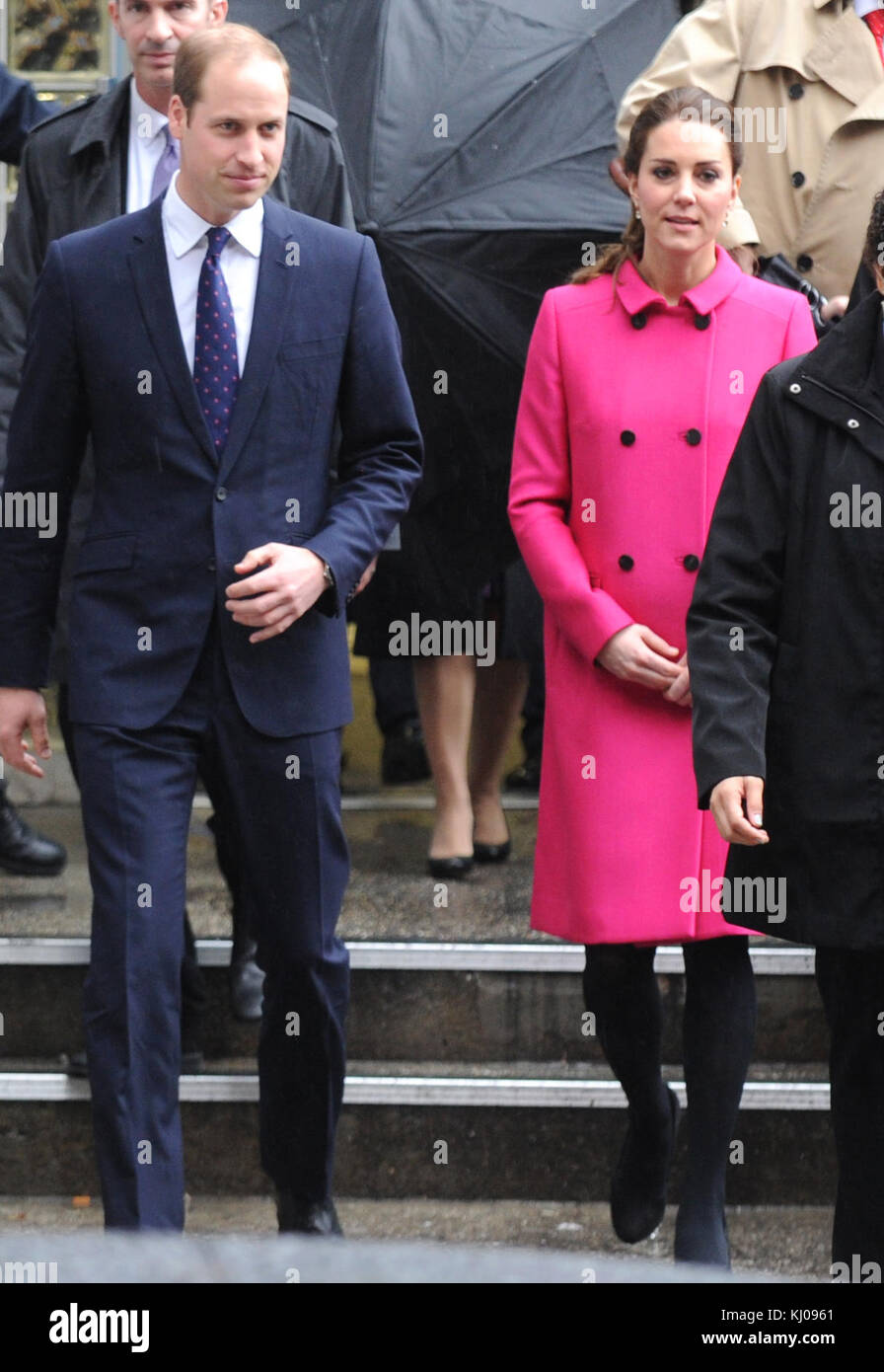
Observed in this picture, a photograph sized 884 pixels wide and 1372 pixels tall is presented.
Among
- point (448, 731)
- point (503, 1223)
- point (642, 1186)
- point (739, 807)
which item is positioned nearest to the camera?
point (739, 807)

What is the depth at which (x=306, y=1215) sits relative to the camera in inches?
147

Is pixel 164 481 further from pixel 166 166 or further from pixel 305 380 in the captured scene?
pixel 166 166

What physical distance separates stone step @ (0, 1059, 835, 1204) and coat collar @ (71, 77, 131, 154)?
1.79 meters

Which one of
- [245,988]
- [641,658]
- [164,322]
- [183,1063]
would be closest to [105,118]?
[164,322]

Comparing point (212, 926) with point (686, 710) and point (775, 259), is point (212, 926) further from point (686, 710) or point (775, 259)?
point (775, 259)

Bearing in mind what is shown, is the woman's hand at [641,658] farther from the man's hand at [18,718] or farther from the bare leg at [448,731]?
the bare leg at [448,731]

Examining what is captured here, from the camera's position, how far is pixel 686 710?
3814mm

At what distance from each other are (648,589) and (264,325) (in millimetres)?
820

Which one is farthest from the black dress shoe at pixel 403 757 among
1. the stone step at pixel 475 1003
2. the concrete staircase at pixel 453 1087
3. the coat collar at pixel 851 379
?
the coat collar at pixel 851 379

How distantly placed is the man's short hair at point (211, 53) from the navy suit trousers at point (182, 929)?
88 cm

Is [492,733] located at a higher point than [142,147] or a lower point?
lower

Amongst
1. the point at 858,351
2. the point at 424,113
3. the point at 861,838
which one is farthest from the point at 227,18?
the point at 861,838

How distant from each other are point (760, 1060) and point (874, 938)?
4.88 ft

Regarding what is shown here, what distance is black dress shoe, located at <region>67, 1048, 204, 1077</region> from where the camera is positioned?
4.32m
